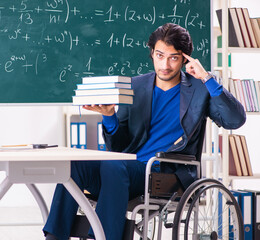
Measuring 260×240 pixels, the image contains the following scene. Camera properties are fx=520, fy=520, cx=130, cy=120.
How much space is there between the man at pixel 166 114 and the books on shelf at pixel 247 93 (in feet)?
3.08

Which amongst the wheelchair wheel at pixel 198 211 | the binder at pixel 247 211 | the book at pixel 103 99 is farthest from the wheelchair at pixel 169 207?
the binder at pixel 247 211

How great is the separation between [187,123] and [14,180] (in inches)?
36.7

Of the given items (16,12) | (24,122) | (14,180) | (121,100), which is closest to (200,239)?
(121,100)

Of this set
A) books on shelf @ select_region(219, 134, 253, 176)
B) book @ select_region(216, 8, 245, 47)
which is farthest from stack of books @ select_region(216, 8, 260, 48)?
books on shelf @ select_region(219, 134, 253, 176)

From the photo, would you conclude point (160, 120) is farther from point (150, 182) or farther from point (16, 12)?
point (16, 12)

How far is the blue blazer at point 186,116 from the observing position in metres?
2.37

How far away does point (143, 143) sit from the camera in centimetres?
245

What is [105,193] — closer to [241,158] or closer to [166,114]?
[166,114]

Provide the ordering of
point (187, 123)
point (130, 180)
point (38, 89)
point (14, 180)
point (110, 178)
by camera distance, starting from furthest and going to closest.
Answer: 1. point (38, 89)
2. point (187, 123)
3. point (130, 180)
4. point (110, 178)
5. point (14, 180)

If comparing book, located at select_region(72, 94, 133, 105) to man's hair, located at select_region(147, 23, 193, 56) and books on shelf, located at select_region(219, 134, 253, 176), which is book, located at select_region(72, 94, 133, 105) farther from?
books on shelf, located at select_region(219, 134, 253, 176)

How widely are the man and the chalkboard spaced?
97 centimetres

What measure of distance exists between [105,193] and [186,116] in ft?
1.97

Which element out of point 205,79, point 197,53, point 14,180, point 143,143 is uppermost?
point 197,53

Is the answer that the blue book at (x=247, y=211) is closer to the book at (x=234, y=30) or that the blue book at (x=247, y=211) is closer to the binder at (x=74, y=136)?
the book at (x=234, y=30)
